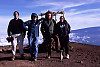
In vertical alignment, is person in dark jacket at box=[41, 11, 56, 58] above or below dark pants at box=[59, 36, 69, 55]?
above

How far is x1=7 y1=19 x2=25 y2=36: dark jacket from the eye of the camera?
695 centimetres

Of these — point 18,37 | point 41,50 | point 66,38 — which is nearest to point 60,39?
point 66,38

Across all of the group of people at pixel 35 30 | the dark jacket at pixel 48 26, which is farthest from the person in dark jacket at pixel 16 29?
the dark jacket at pixel 48 26

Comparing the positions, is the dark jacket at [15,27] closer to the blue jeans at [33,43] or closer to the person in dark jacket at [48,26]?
the blue jeans at [33,43]

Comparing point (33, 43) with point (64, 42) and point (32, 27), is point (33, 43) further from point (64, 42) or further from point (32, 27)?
point (64, 42)

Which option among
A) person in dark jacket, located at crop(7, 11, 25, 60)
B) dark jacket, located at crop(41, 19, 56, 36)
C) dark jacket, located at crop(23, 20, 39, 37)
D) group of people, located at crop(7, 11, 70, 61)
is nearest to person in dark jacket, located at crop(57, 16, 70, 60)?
group of people, located at crop(7, 11, 70, 61)

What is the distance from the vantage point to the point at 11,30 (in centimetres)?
705

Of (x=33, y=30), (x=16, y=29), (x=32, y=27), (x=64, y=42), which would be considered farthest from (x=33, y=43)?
(x=64, y=42)

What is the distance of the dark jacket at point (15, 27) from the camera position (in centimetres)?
695

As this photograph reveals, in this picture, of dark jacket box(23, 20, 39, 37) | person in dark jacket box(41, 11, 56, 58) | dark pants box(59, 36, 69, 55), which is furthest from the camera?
dark pants box(59, 36, 69, 55)

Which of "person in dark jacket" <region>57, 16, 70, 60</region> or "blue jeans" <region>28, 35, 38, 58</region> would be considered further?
"person in dark jacket" <region>57, 16, 70, 60</region>

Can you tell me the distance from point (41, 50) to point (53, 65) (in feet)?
13.1

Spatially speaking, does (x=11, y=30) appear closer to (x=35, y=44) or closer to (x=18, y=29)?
(x=18, y=29)

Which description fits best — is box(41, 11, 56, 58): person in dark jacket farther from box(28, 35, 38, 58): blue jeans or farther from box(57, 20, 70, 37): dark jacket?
box(28, 35, 38, 58): blue jeans
